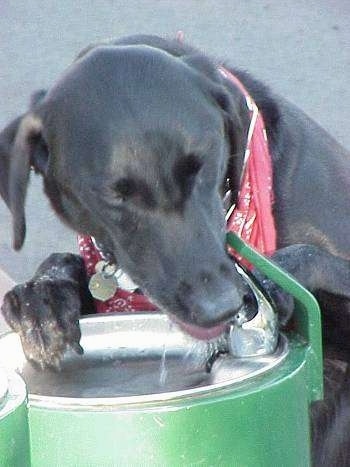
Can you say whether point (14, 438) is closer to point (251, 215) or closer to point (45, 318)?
point (45, 318)

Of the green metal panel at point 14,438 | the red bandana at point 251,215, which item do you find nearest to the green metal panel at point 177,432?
the green metal panel at point 14,438

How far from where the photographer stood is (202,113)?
2170 millimetres

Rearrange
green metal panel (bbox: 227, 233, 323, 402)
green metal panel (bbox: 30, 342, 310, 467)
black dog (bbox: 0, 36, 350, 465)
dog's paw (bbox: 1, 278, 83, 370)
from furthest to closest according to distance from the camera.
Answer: black dog (bbox: 0, 36, 350, 465), dog's paw (bbox: 1, 278, 83, 370), green metal panel (bbox: 227, 233, 323, 402), green metal panel (bbox: 30, 342, 310, 467)

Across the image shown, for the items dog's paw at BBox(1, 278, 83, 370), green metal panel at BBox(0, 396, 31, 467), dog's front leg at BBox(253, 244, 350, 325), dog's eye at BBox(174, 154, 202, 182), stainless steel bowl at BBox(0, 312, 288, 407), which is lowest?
dog's front leg at BBox(253, 244, 350, 325)

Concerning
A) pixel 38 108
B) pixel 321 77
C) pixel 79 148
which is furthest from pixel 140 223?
pixel 321 77

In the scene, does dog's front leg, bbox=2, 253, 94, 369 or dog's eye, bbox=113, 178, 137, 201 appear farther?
dog's eye, bbox=113, 178, 137, 201

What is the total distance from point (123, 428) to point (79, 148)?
93 cm

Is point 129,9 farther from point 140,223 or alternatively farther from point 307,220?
point 140,223

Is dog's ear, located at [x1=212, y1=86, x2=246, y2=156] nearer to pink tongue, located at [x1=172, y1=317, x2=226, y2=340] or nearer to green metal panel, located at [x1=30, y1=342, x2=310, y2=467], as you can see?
pink tongue, located at [x1=172, y1=317, x2=226, y2=340]

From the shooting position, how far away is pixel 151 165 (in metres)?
2.02

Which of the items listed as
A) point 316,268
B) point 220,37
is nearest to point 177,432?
point 316,268

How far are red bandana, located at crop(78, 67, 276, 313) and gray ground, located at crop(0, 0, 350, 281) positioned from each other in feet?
6.71

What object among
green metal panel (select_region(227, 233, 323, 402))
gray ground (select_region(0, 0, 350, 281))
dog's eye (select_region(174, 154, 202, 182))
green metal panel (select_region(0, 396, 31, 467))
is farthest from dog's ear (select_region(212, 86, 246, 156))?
gray ground (select_region(0, 0, 350, 281))

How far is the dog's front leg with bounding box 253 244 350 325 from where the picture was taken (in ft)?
7.38
